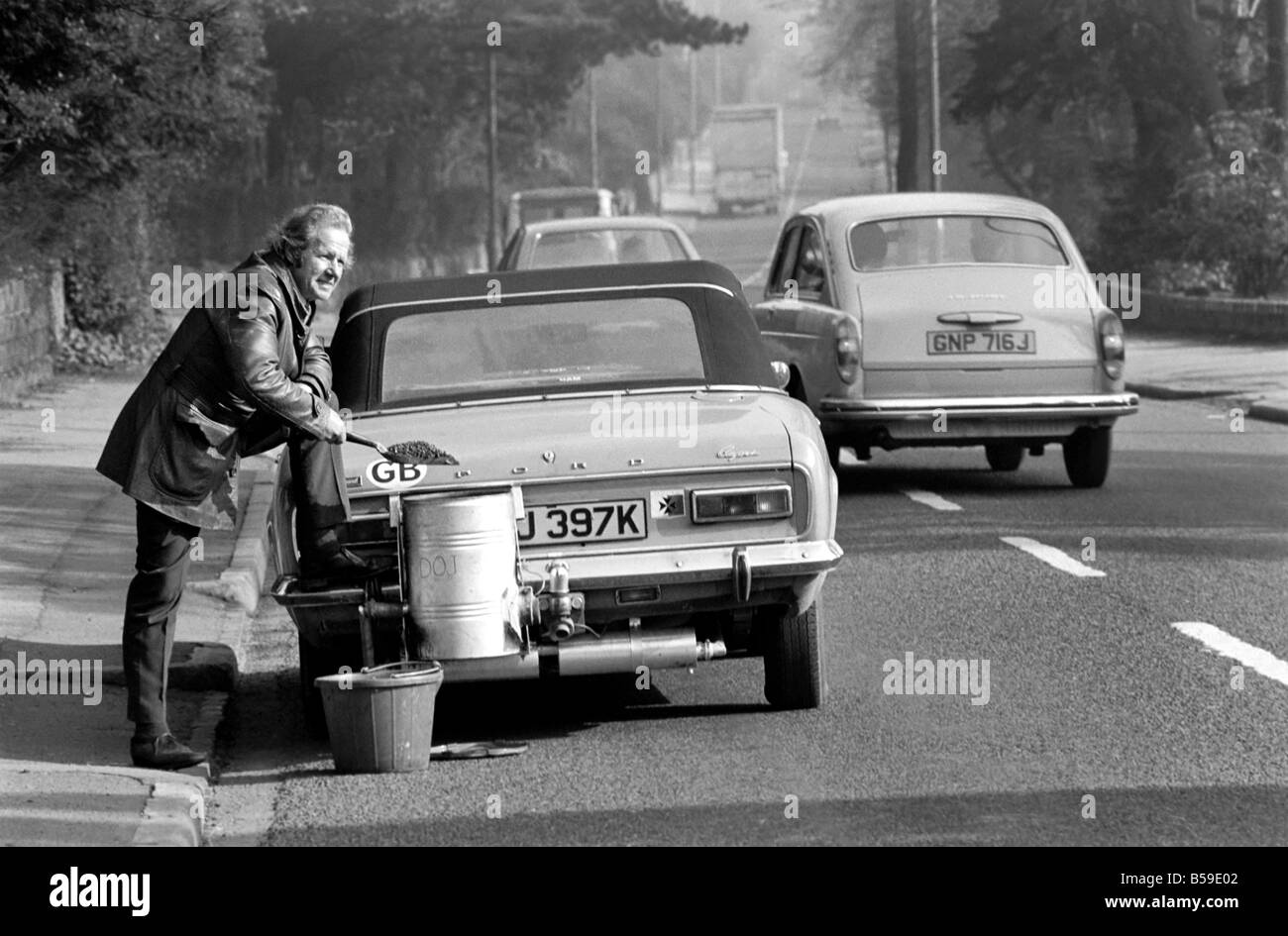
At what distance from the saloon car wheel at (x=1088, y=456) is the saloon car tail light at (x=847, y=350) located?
5.05 ft

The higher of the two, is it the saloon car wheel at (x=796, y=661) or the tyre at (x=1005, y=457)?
the saloon car wheel at (x=796, y=661)

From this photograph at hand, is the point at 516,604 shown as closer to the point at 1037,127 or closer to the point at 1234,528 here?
the point at 1234,528

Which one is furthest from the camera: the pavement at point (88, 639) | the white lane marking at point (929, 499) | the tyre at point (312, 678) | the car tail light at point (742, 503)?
the white lane marking at point (929, 499)

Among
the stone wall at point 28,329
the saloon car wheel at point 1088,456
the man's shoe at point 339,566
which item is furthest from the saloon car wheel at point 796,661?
the stone wall at point 28,329

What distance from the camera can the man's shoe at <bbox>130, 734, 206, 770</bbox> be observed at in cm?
720

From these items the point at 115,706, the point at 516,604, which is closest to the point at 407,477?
the point at 516,604

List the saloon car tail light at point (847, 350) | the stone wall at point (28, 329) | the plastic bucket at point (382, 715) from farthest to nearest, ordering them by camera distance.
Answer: the stone wall at point (28, 329) → the saloon car tail light at point (847, 350) → the plastic bucket at point (382, 715)

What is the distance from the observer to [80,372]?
2361 cm

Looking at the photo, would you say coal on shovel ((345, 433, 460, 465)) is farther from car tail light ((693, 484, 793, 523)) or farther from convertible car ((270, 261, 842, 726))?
car tail light ((693, 484, 793, 523))

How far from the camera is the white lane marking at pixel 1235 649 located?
8.50 meters

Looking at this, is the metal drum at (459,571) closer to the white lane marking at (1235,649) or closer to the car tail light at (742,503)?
the car tail light at (742,503)

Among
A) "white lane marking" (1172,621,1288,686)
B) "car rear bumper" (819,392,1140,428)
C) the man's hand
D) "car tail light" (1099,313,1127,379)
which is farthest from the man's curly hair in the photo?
"car tail light" (1099,313,1127,379)

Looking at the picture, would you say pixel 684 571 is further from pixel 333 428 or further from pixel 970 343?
pixel 970 343

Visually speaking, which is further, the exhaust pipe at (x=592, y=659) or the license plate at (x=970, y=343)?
the license plate at (x=970, y=343)
